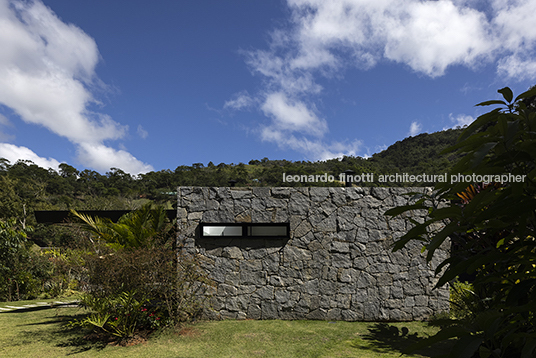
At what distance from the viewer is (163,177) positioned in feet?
112

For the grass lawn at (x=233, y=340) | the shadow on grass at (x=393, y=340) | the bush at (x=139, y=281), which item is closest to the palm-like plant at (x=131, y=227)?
the bush at (x=139, y=281)

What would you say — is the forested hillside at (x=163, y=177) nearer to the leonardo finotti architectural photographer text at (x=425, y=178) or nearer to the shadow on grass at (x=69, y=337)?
the leonardo finotti architectural photographer text at (x=425, y=178)

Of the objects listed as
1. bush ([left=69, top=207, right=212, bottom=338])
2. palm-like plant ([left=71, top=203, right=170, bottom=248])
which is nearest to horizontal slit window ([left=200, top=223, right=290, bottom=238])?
bush ([left=69, top=207, right=212, bottom=338])

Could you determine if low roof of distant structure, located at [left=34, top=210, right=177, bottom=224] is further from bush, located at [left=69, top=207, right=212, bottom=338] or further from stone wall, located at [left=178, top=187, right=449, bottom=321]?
stone wall, located at [left=178, top=187, right=449, bottom=321]

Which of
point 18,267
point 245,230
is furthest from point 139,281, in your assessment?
point 18,267

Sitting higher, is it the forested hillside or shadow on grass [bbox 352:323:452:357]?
the forested hillside

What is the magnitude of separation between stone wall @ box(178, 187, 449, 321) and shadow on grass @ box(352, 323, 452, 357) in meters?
0.43

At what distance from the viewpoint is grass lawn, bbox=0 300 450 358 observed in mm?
4578

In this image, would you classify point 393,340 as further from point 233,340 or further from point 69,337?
point 69,337

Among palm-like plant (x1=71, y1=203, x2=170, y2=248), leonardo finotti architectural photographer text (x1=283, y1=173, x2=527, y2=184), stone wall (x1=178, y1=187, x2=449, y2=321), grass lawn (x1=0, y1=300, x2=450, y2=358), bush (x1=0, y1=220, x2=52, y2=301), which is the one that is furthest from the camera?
bush (x1=0, y1=220, x2=52, y2=301)

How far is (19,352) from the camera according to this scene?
14.8 feet

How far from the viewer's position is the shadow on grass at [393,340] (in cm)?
472

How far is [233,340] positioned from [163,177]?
31.4 meters

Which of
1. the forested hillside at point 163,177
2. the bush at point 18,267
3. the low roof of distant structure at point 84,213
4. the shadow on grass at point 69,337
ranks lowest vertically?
the shadow on grass at point 69,337
